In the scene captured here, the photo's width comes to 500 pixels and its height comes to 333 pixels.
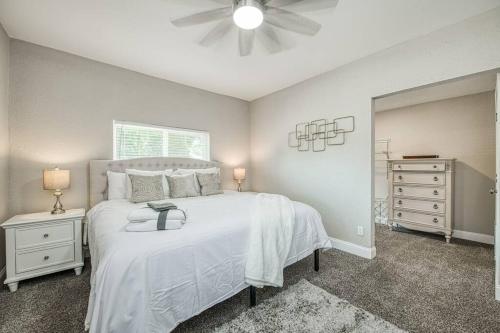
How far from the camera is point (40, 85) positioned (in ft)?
8.34

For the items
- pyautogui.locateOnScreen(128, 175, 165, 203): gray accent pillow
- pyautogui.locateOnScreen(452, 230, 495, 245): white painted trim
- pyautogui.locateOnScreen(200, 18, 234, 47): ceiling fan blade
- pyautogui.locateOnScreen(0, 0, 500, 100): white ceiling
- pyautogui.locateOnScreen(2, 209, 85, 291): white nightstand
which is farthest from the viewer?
pyautogui.locateOnScreen(452, 230, 495, 245): white painted trim

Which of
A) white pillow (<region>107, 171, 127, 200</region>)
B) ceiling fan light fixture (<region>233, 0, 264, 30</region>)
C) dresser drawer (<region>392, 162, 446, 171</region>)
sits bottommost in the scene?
white pillow (<region>107, 171, 127, 200</region>)

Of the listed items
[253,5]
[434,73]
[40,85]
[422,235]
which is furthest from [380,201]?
[40,85]

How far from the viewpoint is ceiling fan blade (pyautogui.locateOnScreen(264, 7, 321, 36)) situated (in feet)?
5.39

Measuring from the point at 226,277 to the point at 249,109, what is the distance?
3.77m

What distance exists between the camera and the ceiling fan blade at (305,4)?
1520 mm

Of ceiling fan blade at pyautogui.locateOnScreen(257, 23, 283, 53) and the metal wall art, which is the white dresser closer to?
the metal wall art

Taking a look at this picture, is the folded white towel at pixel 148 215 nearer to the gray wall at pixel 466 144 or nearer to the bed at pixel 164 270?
the bed at pixel 164 270

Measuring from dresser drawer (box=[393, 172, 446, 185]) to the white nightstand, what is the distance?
4826mm

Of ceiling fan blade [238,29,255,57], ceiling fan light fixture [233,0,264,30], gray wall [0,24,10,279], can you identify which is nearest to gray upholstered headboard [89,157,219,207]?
gray wall [0,24,10,279]

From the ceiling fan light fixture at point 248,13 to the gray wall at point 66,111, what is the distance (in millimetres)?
2307

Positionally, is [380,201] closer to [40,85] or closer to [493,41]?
[493,41]

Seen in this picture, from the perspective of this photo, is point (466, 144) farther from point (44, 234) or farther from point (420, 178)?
point (44, 234)

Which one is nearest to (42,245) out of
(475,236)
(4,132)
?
(4,132)
